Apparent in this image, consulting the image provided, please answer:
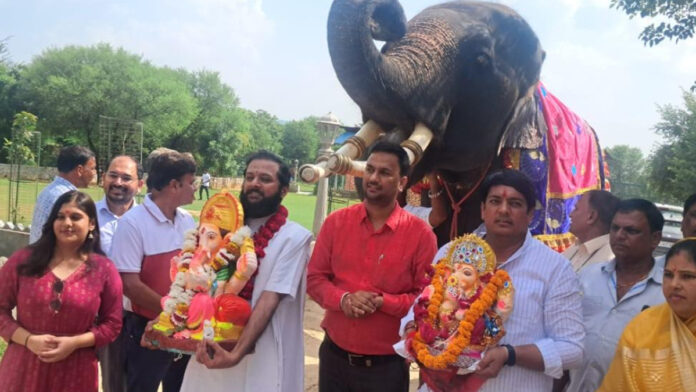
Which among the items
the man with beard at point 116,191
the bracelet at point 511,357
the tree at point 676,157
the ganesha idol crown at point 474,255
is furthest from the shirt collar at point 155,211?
the tree at point 676,157

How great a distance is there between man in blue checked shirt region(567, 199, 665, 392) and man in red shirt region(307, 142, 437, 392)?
766 millimetres

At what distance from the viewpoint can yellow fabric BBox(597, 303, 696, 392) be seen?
6.73ft

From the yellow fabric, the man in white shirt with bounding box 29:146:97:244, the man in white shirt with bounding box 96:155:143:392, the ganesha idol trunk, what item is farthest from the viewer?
the man in white shirt with bounding box 29:146:97:244

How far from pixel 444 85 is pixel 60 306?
2.52 metres

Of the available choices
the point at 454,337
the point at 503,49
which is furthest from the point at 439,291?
the point at 503,49

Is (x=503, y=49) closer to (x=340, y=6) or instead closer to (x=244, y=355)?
(x=340, y=6)

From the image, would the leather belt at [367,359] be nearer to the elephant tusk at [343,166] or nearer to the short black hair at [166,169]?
the elephant tusk at [343,166]

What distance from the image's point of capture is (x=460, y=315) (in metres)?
2.11

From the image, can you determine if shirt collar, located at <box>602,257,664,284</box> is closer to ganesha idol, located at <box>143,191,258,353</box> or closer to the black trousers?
the black trousers

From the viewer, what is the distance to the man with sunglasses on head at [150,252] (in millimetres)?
3250

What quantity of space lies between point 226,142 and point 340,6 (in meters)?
51.2

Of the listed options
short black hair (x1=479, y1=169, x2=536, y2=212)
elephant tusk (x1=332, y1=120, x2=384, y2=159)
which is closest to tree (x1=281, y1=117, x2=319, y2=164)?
elephant tusk (x1=332, y1=120, x2=384, y2=159)

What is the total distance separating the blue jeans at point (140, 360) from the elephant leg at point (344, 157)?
1.31 meters

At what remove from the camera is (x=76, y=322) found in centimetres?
289
